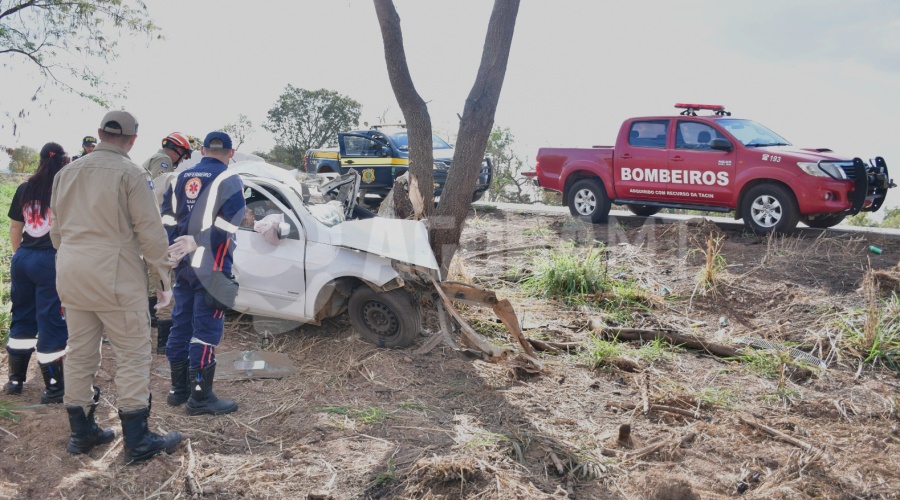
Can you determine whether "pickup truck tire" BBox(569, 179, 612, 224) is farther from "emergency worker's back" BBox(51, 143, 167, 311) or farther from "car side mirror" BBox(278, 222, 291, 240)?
"emergency worker's back" BBox(51, 143, 167, 311)

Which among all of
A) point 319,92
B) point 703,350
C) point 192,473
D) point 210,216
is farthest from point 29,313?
point 319,92

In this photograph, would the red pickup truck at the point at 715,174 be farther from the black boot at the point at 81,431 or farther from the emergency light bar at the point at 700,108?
the black boot at the point at 81,431

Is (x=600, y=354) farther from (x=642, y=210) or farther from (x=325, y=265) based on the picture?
(x=642, y=210)

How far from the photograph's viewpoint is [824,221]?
9.93 m

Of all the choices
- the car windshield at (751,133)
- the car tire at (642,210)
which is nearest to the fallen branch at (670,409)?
the car windshield at (751,133)

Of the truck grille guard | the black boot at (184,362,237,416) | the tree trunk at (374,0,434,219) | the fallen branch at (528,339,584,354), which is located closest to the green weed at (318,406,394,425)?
the black boot at (184,362,237,416)

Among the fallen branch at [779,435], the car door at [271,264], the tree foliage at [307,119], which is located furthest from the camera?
the tree foliage at [307,119]

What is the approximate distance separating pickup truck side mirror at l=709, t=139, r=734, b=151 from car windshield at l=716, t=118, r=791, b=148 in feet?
0.58

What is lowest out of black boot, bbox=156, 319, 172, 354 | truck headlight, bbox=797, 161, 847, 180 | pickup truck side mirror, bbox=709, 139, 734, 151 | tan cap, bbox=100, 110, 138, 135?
black boot, bbox=156, 319, 172, 354

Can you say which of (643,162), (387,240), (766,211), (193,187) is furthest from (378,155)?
(193,187)

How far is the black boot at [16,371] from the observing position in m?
4.61

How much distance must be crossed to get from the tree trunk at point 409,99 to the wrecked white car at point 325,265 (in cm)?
157

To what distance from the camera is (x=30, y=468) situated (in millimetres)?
3650

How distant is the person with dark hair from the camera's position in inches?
169
